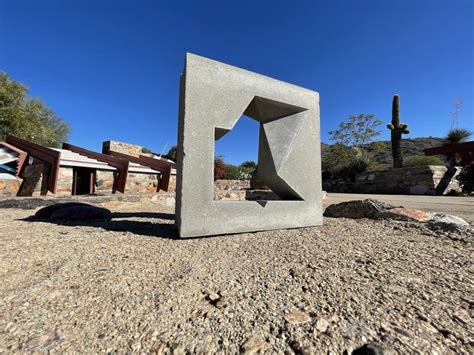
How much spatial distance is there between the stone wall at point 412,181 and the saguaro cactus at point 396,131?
14.5ft

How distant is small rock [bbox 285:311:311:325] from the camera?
3.22 feet

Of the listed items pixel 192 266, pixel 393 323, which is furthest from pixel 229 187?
pixel 393 323

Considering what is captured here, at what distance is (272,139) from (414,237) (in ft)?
6.64

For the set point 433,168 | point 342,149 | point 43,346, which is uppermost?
point 342,149

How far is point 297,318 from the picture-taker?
1005 mm

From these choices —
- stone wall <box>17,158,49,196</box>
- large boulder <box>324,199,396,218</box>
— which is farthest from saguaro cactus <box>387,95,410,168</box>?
stone wall <box>17,158,49,196</box>

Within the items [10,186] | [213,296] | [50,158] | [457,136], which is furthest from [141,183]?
[457,136]

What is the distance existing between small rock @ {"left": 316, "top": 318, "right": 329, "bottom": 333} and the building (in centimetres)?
586

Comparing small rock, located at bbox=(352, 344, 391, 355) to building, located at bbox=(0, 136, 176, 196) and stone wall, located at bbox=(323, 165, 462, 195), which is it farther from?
stone wall, located at bbox=(323, 165, 462, 195)

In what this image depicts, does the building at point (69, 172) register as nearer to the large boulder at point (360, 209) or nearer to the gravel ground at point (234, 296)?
the gravel ground at point (234, 296)

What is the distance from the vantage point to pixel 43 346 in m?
0.82

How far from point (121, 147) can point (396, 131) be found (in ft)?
54.1

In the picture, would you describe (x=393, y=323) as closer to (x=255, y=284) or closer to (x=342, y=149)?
(x=255, y=284)

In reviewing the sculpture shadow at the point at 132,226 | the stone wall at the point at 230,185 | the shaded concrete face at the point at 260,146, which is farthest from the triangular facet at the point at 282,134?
the stone wall at the point at 230,185
